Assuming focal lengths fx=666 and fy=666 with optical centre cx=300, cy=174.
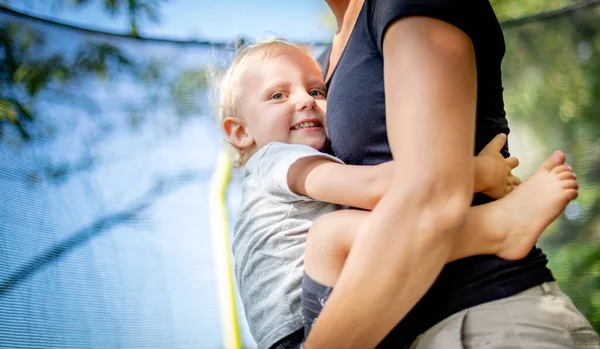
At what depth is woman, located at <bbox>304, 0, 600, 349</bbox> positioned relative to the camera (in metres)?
0.72

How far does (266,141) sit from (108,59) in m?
1.06

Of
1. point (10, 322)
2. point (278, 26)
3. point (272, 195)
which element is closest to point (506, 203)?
point (272, 195)

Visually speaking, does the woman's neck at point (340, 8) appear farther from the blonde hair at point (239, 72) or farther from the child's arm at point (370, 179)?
the child's arm at point (370, 179)

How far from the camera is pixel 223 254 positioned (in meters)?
2.02

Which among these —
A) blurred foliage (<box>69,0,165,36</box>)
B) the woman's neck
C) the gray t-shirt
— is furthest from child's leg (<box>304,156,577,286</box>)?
blurred foliage (<box>69,0,165,36</box>)

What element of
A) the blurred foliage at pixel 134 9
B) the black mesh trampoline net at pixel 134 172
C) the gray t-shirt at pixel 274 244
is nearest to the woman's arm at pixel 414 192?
the gray t-shirt at pixel 274 244

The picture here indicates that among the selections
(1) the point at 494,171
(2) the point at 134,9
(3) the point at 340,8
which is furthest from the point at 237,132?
(2) the point at 134,9

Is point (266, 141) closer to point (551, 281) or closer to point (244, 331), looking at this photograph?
point (551, 281)

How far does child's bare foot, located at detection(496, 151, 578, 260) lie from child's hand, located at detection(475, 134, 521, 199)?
0.03 m

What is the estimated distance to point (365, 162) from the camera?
3.04 feet

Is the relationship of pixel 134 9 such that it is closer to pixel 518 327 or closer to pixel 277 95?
pixel 277 95

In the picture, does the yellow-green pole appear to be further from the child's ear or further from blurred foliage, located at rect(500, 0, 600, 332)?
blurred foliage, located at rect(500, 0, 600, 332)

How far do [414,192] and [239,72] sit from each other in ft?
2.37

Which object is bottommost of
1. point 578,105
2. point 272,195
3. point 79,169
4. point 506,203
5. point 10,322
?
point 10,322
